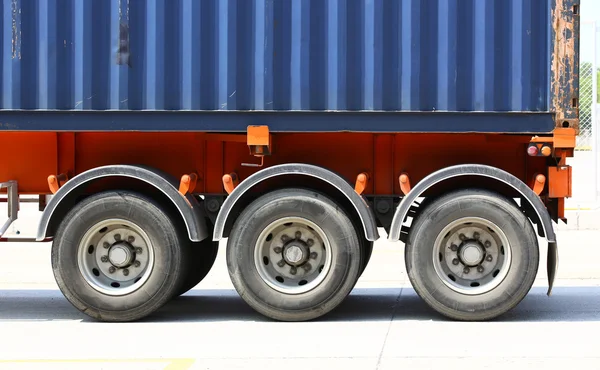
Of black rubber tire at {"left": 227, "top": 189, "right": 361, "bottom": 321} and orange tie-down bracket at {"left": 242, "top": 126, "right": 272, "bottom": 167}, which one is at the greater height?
orange tie-down bracket at {"left": 242, "top": 126, "right": 272, "bottom": 167}

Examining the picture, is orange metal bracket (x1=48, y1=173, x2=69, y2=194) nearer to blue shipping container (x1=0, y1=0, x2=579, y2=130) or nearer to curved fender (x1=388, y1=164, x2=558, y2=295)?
blue shipping container (x1=0, y1=0, x2=579, y2=130)

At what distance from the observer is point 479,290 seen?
30.3 ft

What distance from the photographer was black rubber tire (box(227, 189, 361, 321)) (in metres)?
9.20

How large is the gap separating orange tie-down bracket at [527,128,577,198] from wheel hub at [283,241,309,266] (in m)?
1.96

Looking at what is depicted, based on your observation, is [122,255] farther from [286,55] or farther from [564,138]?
[564,138]

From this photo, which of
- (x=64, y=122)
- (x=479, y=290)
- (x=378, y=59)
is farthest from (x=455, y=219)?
(x=64, y=122)

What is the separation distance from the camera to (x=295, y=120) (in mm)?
9391

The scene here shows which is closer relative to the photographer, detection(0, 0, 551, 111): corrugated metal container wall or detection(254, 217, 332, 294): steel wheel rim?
detection(254, 217, 332, 294): steel wheel rim
